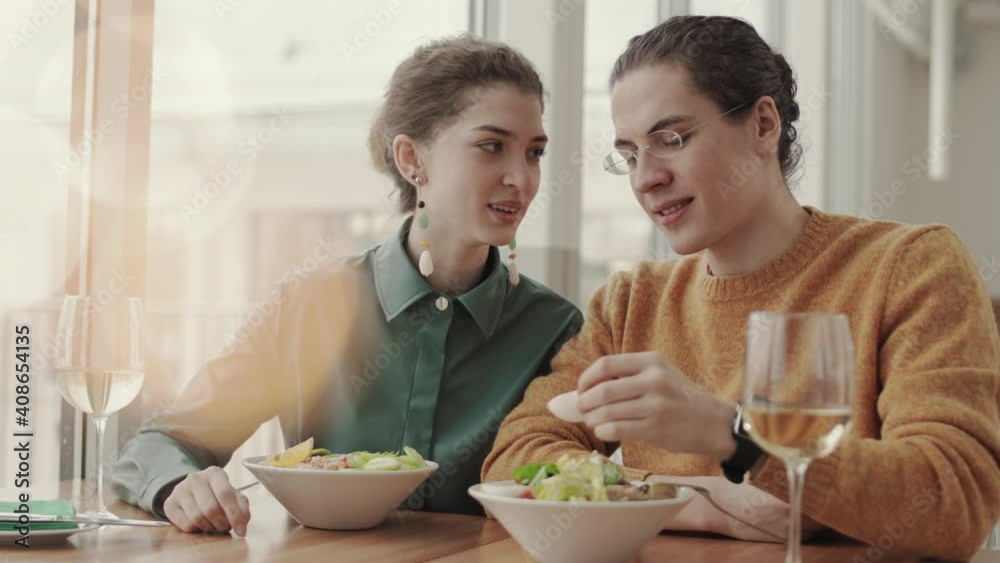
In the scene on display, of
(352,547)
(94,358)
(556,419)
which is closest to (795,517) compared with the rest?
(352,547)

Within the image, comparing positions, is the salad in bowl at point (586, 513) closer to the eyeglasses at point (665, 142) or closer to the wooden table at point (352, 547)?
the wooden table at point (352, 547)

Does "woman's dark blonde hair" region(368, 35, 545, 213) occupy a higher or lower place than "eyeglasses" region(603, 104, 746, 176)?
higher

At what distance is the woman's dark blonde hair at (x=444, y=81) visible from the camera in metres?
1.88

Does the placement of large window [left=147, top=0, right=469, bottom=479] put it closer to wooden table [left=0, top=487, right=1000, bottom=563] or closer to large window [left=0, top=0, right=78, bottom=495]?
large window [left=0, top=0, right=78, bottom=495]

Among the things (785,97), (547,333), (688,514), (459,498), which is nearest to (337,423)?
(459,498)

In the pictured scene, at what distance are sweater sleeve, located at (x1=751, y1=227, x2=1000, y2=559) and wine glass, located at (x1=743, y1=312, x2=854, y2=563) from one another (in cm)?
26

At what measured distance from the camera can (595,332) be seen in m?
1.80

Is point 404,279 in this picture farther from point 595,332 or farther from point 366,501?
point 366,501

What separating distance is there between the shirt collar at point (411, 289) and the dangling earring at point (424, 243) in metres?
0.02

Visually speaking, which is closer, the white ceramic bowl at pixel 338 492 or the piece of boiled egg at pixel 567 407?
the piece of boiled egg at pixel 567 407

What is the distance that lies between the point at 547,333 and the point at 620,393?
775mm

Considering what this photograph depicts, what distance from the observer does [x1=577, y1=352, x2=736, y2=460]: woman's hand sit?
1.12 meters

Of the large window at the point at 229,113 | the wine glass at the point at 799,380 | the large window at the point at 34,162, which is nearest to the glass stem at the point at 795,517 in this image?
the wine glass at the point at 799,380

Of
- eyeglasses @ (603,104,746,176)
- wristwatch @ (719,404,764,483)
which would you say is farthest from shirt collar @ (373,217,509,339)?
wristwatch @ (719,404,764,483)
